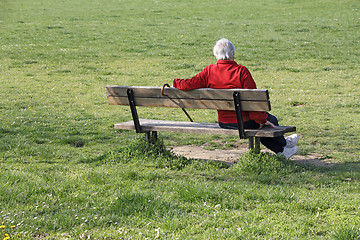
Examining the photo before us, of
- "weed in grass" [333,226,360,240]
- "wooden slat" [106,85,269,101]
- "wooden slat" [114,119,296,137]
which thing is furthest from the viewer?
"wooden slat" [114,119,296,137]

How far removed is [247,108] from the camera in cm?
575

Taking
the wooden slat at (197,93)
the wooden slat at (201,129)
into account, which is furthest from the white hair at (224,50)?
the wooden slat at (201,129)

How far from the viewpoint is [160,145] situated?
21.8 feet

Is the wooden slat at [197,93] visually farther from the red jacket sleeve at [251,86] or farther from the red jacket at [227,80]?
the red jacket sleeve at [251,86]

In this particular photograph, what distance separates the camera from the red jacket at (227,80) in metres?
5.97

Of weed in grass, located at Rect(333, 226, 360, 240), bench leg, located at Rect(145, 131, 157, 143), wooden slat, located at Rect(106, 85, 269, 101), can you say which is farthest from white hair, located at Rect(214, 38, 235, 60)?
weed in grass, located at Rect(333, 226, 360, 240)

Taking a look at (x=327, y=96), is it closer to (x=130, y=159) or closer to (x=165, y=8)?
(x=130, y=159)

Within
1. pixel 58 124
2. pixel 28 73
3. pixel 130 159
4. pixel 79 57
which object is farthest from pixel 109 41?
pixel 130 159

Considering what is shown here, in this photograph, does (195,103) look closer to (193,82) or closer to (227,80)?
(193,82)

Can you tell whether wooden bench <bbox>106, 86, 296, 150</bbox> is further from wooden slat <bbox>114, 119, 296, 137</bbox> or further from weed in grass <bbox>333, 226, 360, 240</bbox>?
weed in grass <bbox>333, 226, 360, 240</bbox>

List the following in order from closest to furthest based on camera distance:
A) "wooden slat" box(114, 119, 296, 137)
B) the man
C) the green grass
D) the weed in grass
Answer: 1. the weed in grass
2. the green grass
3. "wooden slat" box(114, 119, 296, 137)
4. the man

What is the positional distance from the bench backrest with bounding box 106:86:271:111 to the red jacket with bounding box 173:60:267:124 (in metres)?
0.12

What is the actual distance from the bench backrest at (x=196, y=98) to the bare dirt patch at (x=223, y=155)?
0.79 metres

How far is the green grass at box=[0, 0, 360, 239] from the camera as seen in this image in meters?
4.37
